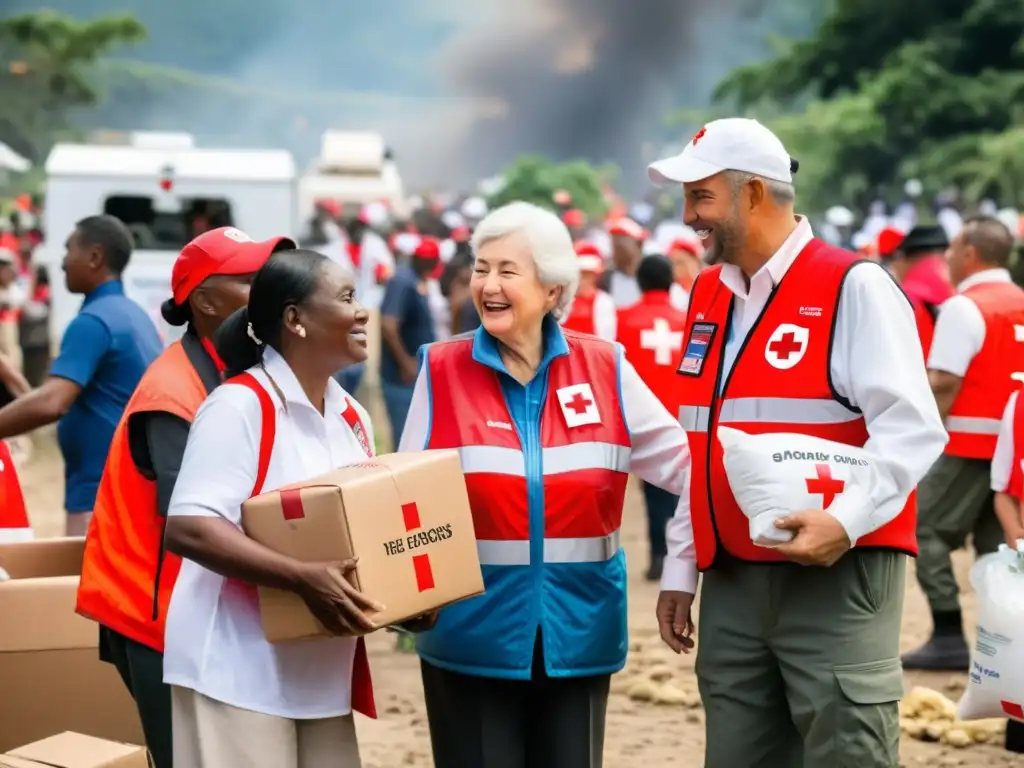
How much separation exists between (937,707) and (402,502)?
13.2 feet

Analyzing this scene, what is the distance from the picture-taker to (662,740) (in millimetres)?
6602

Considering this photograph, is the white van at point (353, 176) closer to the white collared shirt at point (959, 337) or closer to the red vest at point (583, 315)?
the red vest at point (583, 315)

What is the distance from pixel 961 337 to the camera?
280 inches

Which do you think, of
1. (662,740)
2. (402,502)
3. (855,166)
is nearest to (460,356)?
(402,502)

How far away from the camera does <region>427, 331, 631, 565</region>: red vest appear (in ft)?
12.9

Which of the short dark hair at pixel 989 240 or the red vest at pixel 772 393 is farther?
the short dark hair at pixel 989 240

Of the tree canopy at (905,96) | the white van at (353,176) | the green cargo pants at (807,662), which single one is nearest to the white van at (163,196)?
the green cargo pants at (807,662)

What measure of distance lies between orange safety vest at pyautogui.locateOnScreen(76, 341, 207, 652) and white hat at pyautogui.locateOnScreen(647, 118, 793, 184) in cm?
123

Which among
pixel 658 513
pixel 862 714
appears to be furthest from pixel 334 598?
pixel 658 513

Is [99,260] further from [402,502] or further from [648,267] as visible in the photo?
[648,267]

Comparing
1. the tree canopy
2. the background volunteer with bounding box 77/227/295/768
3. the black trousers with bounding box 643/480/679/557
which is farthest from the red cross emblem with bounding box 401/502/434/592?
the tree canopy

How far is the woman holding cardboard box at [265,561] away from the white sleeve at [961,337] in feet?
13.6

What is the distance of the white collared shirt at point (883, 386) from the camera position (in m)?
3.55

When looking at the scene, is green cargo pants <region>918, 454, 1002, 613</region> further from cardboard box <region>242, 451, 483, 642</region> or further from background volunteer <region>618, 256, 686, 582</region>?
cardboard box <region>242, 451, 483, 642</region>
